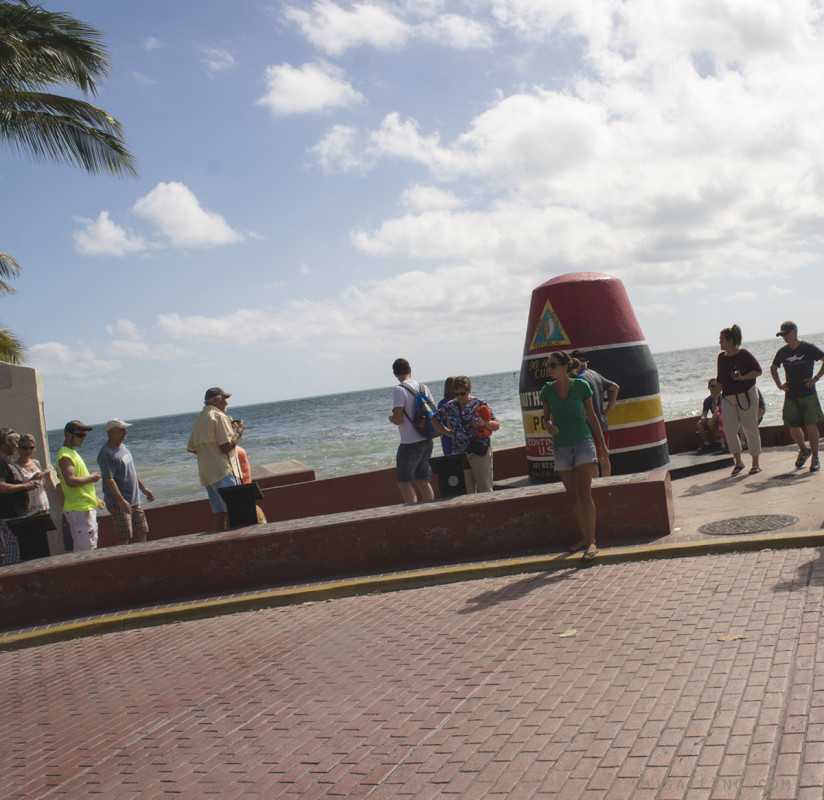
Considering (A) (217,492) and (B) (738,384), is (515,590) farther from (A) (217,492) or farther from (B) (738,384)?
(B) (738,384)

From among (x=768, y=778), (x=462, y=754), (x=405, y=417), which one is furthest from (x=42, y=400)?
(x=768, y=778)

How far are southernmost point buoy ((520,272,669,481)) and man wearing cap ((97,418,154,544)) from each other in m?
5.07

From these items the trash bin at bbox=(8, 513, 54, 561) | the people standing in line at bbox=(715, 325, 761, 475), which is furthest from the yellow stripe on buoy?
the trash bin at bbox=(8, 513, 54, 561)

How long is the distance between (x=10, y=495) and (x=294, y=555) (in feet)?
9.91

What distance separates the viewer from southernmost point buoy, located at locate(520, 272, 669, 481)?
1091 cm

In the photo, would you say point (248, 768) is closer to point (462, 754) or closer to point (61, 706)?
point (462, 754)

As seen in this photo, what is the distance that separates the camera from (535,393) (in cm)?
1119

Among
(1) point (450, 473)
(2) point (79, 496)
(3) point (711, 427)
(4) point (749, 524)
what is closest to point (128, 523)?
(2) point (79, 496)

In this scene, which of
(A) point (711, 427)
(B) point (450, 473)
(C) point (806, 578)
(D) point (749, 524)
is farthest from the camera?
(A) point (711, 427)

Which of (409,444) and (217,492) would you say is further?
(409,444)

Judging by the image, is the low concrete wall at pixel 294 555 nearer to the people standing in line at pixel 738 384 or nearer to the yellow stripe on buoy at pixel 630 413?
the people standing in line at pixel 738 384

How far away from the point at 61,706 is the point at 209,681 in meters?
0.89

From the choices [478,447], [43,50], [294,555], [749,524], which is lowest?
[749,524]

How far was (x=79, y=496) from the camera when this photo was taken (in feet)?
28.1
